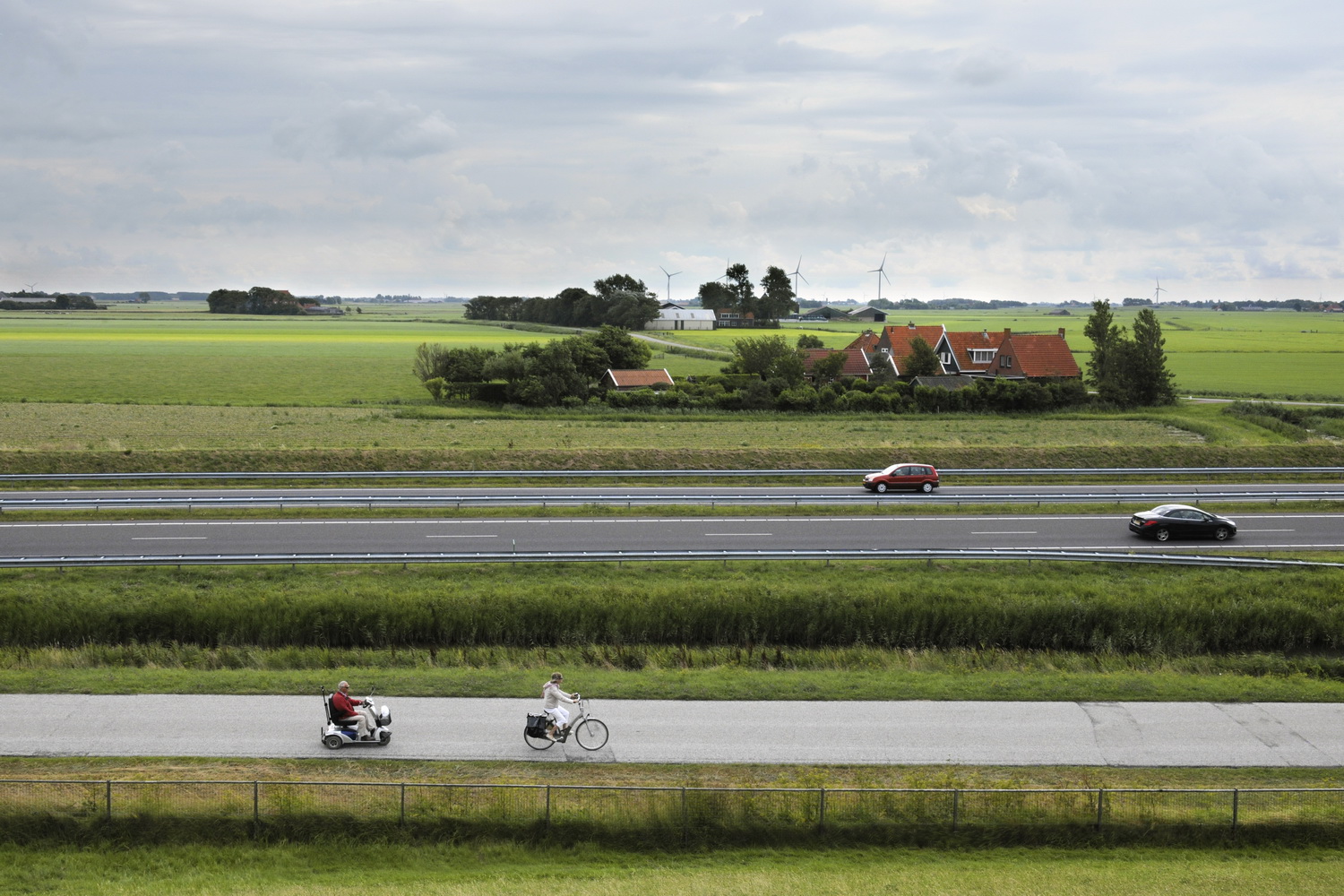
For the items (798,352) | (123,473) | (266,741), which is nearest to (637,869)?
(266,741)

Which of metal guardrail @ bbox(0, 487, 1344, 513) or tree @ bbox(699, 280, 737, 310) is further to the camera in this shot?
tree @ bbox(699, 280, 737, 310)

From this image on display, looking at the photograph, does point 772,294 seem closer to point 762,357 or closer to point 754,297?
point 754,297

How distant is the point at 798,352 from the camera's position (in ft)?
244

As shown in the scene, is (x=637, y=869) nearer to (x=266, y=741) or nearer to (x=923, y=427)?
(x=266, y=741)

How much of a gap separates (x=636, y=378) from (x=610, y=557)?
153 ft

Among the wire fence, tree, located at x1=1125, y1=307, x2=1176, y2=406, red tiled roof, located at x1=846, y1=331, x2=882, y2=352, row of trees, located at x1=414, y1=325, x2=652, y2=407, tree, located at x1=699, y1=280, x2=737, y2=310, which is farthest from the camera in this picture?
tree, located at x1=699, y1=280, x2=737, y2=310

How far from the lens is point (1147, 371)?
69562 millimetres

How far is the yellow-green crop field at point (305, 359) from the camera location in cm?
7538

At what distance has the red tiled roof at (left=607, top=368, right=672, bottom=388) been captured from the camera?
72688mm

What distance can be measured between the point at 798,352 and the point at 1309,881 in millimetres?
61686

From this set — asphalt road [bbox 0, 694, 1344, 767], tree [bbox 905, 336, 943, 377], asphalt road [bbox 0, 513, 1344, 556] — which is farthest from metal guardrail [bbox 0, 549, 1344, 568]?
tree [bbox 905, 336, 943, 377]

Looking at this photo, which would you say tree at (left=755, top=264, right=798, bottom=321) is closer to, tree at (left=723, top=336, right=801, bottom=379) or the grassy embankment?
tree at (left=723, top=336, right=801, bottom=379)

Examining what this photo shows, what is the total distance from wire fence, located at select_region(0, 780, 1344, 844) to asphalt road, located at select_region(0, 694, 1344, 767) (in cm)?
148

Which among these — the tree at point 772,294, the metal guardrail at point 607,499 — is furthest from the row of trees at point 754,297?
the metal guardrail at point 607,499
